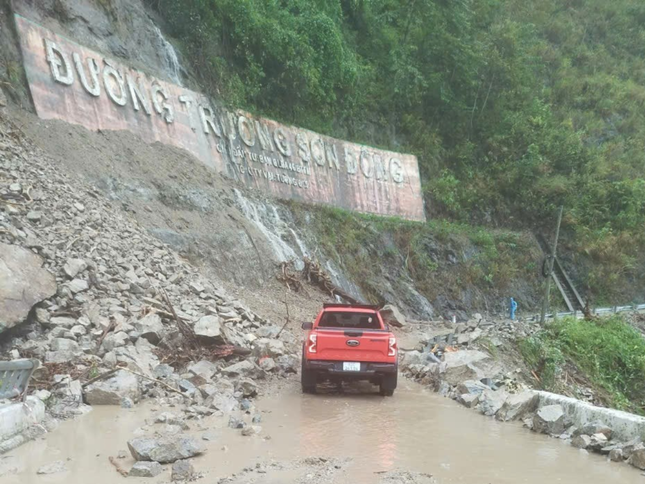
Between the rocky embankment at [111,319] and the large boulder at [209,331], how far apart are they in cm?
3

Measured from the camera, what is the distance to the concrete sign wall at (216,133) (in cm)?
1672

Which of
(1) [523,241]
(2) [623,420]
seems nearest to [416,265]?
(1) [523,241]

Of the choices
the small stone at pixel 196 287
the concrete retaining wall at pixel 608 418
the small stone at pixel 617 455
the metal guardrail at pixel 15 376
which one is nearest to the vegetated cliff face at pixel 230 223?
the small stone at pixel 196 287

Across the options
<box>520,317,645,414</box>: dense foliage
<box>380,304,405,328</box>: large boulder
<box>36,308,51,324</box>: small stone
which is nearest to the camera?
<box>36,308,51,324</box>: small stone

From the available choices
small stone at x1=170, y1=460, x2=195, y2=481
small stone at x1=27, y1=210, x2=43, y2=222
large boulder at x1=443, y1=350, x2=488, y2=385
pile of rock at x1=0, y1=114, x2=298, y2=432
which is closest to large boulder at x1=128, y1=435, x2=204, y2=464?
small stone at x1=170, y1=460, x2=195, y2=481

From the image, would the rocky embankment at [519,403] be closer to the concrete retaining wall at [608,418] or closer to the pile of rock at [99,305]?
the concrete retaining wall at [608,418]

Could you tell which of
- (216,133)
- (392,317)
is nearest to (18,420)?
(392,317)

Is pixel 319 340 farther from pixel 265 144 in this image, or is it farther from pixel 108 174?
pixel 265 144

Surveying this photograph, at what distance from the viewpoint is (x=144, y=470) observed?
550 centimetres

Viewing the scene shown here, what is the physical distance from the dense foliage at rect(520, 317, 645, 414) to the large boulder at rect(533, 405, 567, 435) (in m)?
6.30

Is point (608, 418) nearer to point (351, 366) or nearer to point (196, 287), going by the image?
point (351, 366)

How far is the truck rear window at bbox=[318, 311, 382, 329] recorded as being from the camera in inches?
428

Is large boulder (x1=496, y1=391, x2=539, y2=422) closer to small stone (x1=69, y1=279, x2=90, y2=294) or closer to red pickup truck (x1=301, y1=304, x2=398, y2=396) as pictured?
red pickup truck (x1=301, y1=304, x2=398, y2=396)

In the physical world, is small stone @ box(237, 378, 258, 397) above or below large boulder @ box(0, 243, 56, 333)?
below
